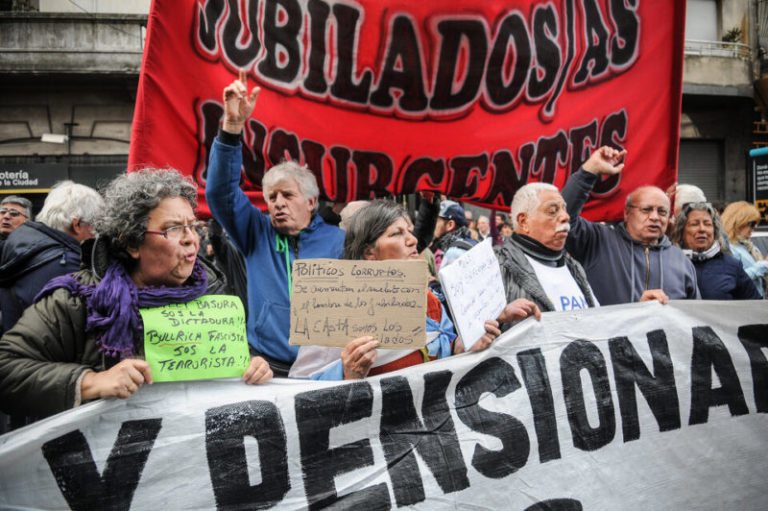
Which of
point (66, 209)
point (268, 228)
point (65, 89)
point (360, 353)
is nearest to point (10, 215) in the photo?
point (66, 209)

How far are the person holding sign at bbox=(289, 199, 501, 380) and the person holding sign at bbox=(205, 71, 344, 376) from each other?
0.34m

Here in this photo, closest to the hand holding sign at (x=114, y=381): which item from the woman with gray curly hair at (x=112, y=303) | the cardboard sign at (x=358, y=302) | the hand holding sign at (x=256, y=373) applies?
the woman with gray curly hair at (x=112, y=303)

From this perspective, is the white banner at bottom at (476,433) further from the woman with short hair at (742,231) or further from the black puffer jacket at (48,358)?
the woman with short hair at (742,231)

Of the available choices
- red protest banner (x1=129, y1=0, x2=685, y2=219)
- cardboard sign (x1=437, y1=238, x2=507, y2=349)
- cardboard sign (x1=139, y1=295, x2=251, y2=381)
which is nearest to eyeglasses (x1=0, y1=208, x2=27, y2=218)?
red protest banner (x1=129, y1=0, x2=685, y2=219)

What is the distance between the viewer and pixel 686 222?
13.4 ft

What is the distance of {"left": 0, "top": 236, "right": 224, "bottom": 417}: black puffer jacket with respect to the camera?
1.57 meters

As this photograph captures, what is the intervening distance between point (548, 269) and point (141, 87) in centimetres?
215

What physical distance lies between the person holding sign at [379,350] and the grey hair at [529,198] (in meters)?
0.81

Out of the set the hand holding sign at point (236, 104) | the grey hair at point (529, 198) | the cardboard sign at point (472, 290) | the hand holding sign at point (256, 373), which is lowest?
the hand holding sign at point (256, 373)

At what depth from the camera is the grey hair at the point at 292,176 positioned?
280cm

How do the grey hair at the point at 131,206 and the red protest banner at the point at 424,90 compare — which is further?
the red protest banner at the point at 424,90

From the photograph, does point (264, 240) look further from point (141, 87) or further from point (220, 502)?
point (220, 502)

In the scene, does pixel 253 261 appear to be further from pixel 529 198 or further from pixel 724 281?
pixel 724 281

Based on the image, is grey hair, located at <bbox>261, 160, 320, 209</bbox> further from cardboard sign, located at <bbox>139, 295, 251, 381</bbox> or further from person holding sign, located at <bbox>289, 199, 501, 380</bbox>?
cardboard sign, located at <bbox>139, 295, 251, 381</bbox>
